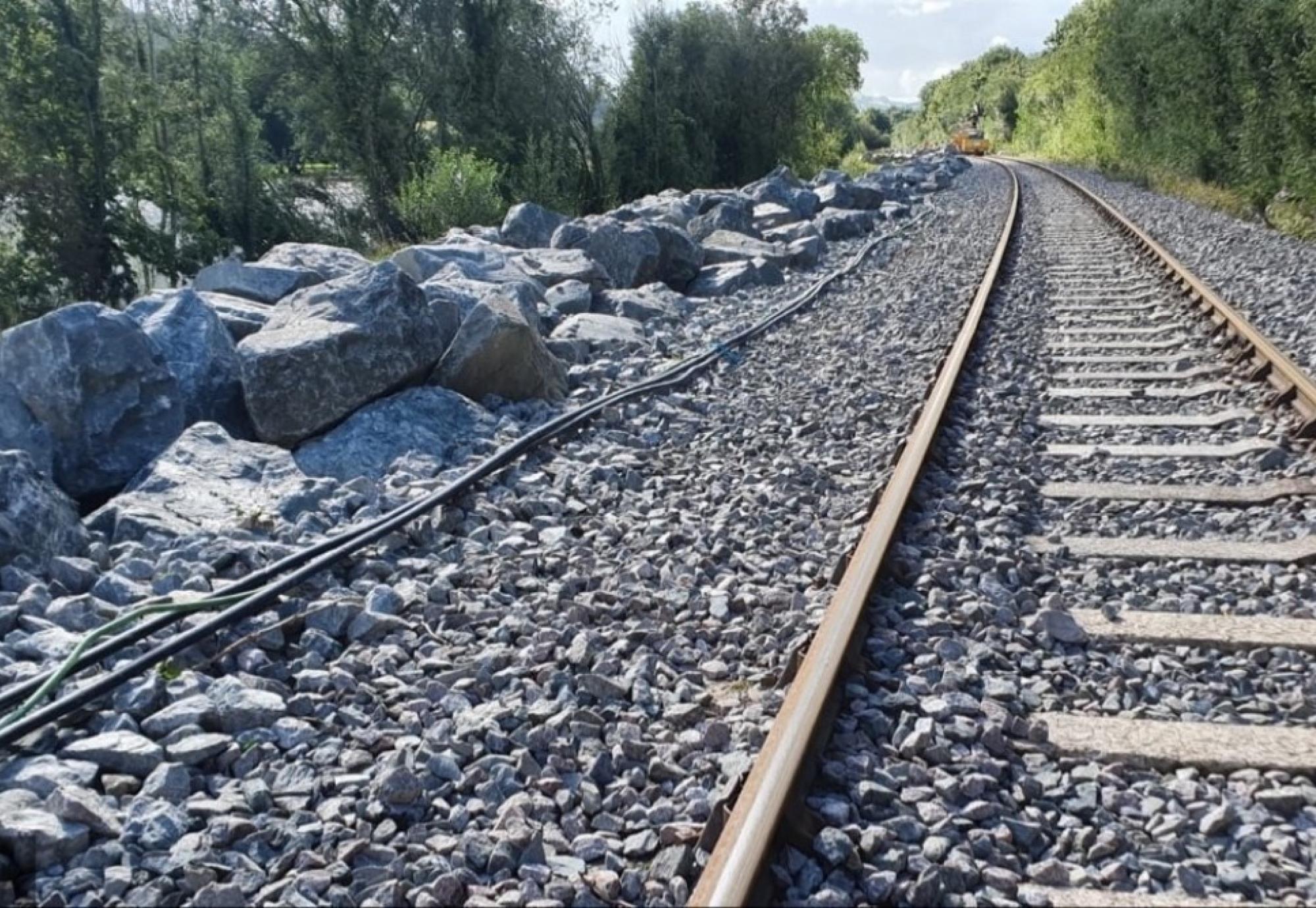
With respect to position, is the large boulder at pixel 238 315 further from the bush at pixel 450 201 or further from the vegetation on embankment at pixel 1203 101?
the vegetation on embankment at pixel 1203 101

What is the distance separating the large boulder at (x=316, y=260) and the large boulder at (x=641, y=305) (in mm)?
2147

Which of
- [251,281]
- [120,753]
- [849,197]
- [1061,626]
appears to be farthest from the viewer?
[849,197]

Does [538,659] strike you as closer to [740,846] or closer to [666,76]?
[740,846]

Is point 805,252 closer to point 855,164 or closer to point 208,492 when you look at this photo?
point 208,492

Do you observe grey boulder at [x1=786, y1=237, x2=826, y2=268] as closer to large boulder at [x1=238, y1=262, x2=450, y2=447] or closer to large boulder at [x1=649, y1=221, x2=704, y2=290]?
large boulder at [x1=649, y1=221, x2=704, y2=290]

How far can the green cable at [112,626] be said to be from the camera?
10.1ft

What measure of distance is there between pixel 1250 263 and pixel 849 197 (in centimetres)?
952

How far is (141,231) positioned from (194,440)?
1688cm

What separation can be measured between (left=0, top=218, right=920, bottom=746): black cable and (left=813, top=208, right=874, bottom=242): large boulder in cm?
1001

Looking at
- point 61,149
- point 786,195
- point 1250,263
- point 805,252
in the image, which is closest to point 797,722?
point 1250,263

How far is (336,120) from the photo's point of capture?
24453 millimetres

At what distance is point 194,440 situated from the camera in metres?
5.15

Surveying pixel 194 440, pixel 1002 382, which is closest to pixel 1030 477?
pixel 1002 382

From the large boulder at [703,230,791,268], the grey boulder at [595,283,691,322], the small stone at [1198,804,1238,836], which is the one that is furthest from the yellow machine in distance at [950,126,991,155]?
the small stone at [1198,804,1238,836]
